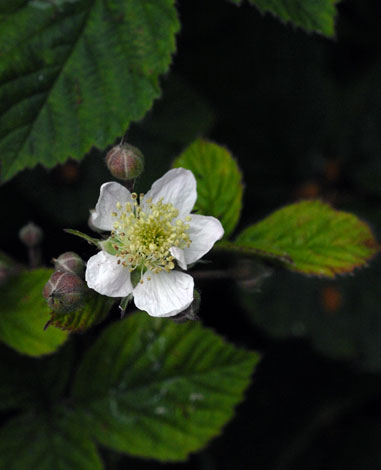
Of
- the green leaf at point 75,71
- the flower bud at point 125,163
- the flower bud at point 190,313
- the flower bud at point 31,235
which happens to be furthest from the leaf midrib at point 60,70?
the flower bud at point 190,313

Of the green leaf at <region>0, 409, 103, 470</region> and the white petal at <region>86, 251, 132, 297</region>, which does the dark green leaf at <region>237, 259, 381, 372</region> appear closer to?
the green leaf at <region>0, 409, 103, 470</region>

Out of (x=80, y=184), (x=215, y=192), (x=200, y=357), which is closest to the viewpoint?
(x=215, y=192)

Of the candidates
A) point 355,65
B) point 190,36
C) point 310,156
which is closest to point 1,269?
point 190,36

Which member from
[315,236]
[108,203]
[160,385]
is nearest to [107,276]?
[108,203]

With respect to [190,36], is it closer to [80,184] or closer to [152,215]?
[80,184]

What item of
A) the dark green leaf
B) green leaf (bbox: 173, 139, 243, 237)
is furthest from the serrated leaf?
the dark green leaf

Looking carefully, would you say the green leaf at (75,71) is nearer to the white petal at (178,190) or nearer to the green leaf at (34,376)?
the white petal at (178,190)
